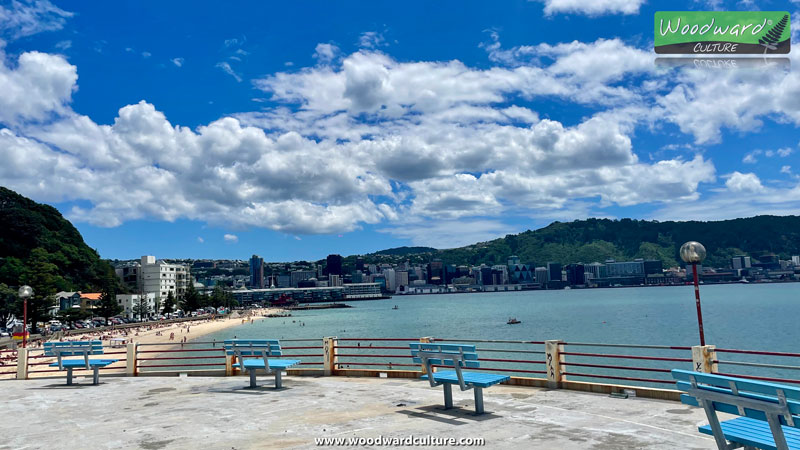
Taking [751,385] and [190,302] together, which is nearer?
[751,385]

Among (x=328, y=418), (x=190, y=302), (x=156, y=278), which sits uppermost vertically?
(x=156, y=278)

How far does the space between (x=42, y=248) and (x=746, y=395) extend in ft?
443

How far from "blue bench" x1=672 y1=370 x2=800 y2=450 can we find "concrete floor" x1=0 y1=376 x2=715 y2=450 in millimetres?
1929

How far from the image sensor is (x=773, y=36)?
75.4 ft

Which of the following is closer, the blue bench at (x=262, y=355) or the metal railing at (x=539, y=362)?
the metal railing at (x=539, y=362)

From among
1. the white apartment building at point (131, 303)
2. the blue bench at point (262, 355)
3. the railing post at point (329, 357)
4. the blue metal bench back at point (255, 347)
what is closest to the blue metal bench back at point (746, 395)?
the blue bench at point (262, 355)

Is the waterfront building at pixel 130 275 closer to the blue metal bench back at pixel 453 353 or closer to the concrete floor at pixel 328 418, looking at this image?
the concrete floor at pixel 328 418

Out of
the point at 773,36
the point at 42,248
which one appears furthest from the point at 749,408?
the point at 42,248

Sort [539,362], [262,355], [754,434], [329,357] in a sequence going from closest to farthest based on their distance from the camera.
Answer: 1. [754,434]
2. [539,362]
3. [262,355]
4. [329,357]

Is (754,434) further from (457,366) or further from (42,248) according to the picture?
(42,248)

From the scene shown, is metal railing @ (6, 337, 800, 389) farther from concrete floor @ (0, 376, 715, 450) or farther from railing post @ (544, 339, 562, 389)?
concrete floor @ (0, 376, 715, 450)

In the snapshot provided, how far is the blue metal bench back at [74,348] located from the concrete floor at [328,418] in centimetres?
133

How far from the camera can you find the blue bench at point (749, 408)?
14.3 ft

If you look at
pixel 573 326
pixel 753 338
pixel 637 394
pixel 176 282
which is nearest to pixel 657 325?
pixel 573 326
